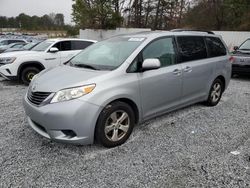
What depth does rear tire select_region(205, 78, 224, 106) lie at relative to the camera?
5.47 metres

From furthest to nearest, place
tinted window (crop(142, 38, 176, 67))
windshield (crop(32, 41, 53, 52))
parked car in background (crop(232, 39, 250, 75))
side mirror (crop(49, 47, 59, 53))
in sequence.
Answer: parked car in background (crop(232, 39, 250, 75)), windshield (crop(32, 41, 53, 52)), side mirror (crop(49, 47, 59, 53)), tinted window (crop(142, 38, 176, 67))

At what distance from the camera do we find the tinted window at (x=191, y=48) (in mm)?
Result: 4543

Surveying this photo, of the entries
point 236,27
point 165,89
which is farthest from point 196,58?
point 236,27

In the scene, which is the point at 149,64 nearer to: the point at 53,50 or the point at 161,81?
the point at 161,81

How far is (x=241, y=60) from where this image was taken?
896cm

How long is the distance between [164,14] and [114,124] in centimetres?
2638

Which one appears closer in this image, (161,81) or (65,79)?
(65,79)

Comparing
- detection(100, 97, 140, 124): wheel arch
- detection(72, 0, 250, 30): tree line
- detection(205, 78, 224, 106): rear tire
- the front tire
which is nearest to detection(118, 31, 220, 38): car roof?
detection(205, 78, 224, 106): rear tire

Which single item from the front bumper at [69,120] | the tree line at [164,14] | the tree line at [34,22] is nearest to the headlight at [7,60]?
the front bumper at [69,120]

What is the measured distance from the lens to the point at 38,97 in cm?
343

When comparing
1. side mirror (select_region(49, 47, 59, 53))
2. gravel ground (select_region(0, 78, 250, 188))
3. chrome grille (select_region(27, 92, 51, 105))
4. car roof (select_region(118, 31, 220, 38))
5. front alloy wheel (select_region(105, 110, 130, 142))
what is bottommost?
gravel ground (select_region(0, 78, 250, 188))

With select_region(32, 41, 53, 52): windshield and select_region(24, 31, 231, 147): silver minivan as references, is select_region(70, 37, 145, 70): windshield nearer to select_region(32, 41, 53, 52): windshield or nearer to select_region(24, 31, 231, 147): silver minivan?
select_region(24, 31, 231, 147): silver minivan

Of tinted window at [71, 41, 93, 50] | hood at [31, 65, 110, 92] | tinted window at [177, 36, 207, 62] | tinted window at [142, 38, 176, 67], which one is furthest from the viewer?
tinted window at [71, 41, 93, 50]

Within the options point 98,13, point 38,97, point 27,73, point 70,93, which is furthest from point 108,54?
point 98,13
